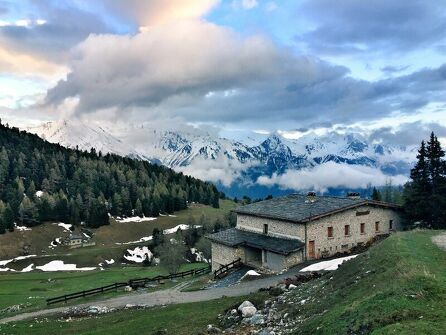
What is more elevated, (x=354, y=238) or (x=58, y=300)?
(x=354, y=238)

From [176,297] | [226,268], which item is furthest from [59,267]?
[176,297]

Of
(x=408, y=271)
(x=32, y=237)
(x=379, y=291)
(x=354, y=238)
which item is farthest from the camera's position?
(x=32, y=237)

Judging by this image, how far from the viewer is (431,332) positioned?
15469mm

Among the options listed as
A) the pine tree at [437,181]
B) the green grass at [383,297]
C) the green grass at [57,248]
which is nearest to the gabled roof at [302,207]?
the pine tree at [437,181]

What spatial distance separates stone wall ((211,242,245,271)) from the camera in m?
59.9

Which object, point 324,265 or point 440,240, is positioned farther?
point 324,265

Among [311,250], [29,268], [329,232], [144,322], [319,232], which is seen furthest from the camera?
[29,268]

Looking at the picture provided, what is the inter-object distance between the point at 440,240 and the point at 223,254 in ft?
106

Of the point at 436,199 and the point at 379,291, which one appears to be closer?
the point at 379,291

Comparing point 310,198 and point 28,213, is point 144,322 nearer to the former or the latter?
point 310,198

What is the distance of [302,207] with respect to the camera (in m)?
58.0

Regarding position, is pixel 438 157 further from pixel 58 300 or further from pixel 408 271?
pixel 58 300

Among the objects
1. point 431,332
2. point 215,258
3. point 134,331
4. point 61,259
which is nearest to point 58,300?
point 215,258

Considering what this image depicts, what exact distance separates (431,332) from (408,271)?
724 cm
